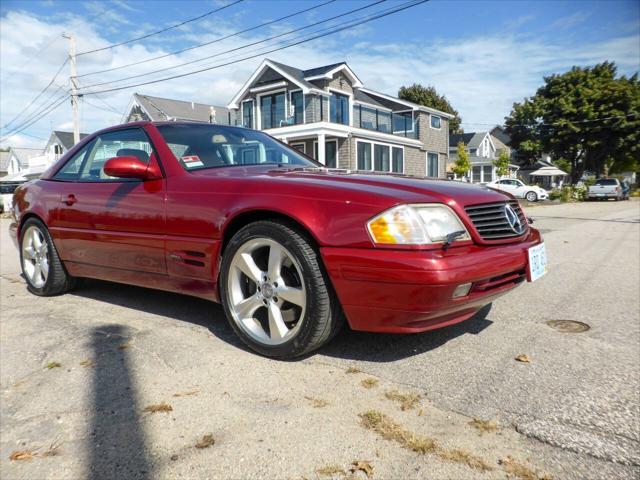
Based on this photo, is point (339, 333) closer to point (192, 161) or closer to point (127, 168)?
point (192, 161)

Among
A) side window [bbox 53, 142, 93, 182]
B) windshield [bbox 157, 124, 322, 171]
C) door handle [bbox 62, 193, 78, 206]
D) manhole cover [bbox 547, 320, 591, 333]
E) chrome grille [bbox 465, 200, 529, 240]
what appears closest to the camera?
chrome grille [bbox 465, 200, 529, 240]

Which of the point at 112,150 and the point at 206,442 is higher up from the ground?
the point at 112,150

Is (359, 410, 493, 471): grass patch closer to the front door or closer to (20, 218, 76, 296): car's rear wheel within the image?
the front door

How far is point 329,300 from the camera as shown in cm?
249

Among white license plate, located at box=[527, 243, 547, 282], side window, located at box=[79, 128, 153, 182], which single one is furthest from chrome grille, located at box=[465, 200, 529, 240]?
side window, located at box=[79, 128, 153, 182]

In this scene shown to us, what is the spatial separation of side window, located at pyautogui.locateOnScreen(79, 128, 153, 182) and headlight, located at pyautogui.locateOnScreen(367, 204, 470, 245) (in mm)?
1835

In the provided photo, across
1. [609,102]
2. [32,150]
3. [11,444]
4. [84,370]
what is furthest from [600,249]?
[32,150]

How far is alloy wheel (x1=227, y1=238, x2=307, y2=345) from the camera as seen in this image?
2623mm

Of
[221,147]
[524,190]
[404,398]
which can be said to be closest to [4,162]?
[524,190]

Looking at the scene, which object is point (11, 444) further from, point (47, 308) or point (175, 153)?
point (47, 308)

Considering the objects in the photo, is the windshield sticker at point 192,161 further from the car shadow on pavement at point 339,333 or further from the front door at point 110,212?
the car shadow on pavement at point 339,333

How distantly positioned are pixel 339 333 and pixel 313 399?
98cm

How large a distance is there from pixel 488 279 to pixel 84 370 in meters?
2.19

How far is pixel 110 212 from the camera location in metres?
3.43
